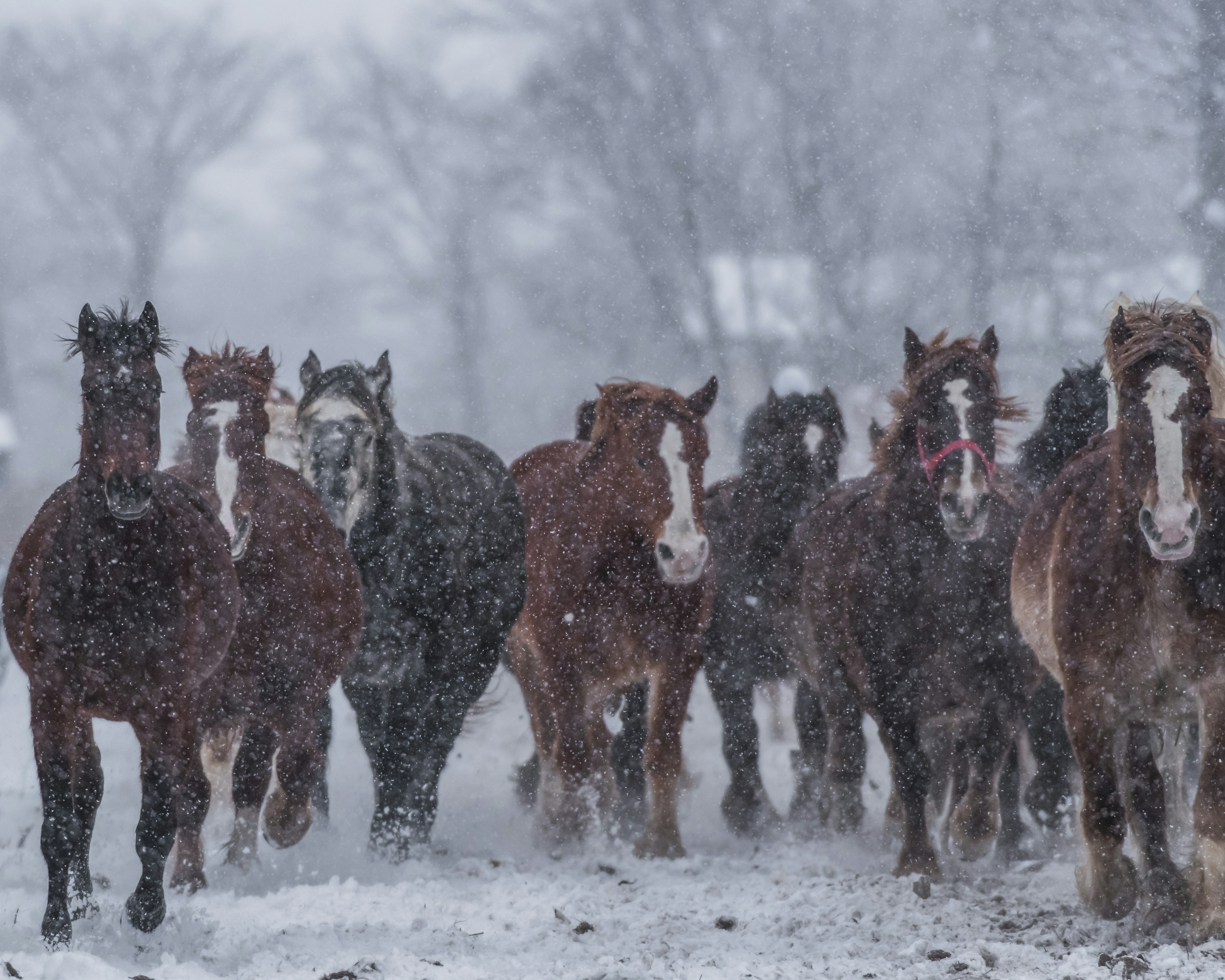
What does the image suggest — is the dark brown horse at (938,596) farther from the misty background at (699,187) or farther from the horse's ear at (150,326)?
the misty background at (699,187)

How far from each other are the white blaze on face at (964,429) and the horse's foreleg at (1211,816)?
4.54 feet

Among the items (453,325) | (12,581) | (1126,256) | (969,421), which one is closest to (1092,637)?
(969,421)

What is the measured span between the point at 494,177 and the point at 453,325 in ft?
8.24

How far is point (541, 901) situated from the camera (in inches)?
212

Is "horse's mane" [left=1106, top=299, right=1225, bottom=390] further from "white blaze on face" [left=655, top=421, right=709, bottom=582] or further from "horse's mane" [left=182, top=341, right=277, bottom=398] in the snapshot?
"horse's mane" [left=182, top=341, right=277, bottom=398]

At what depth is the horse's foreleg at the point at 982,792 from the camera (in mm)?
6215

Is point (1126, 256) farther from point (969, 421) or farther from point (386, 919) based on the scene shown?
point (386, 919)

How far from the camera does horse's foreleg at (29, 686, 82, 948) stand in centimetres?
430

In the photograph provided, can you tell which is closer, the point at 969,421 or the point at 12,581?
the point at 12,581

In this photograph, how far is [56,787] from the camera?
4.38 meters

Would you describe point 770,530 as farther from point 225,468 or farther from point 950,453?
point 225,468

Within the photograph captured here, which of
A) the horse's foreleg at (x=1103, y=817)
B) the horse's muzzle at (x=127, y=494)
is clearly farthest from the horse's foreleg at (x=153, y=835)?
the horse's foreleg at (x=1103, y=817)

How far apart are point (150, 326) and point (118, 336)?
0.17m


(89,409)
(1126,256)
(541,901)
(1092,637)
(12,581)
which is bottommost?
(541,901)
